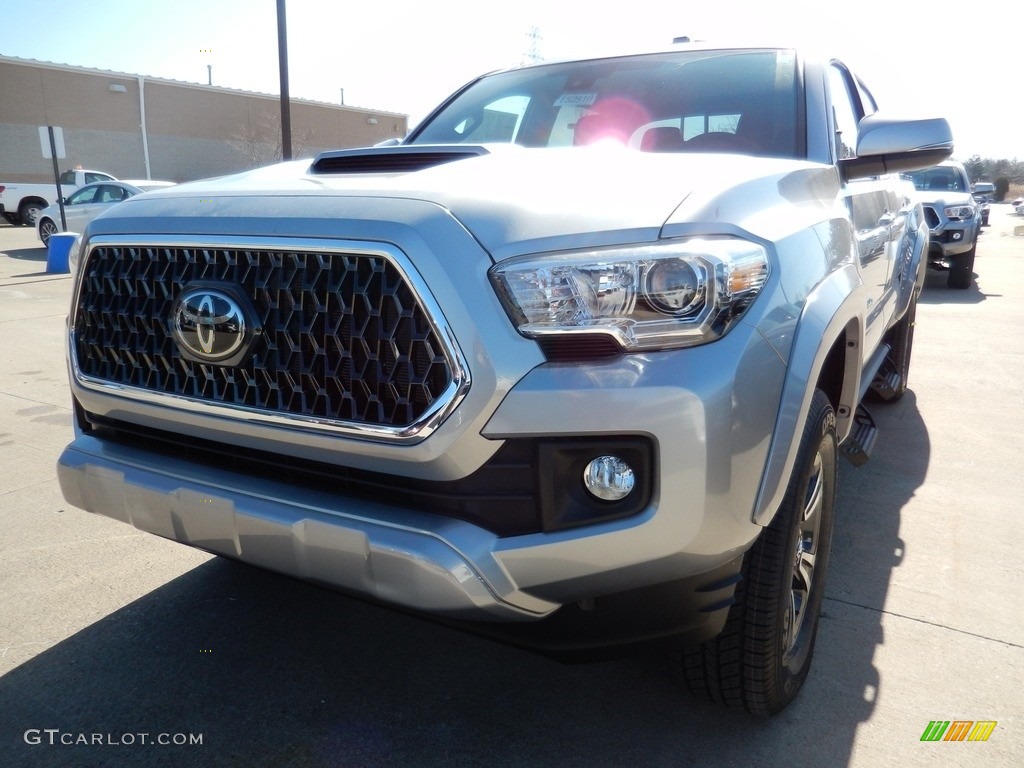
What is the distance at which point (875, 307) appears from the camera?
3248 millimetres

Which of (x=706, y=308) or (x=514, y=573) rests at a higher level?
(x=706, y=308)

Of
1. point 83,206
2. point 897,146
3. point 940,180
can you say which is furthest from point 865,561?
point 83,206

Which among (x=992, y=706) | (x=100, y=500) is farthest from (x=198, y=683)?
(x=992, y=706)

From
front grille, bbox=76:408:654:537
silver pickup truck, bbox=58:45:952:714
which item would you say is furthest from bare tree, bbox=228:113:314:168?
front grille, bbox=76:408:654:537

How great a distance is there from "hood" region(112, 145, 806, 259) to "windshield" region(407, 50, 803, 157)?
53cm

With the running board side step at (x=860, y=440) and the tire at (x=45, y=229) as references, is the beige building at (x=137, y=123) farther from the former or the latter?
the running board side step at (x=860, y=440)

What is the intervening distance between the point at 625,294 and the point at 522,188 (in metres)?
0.37

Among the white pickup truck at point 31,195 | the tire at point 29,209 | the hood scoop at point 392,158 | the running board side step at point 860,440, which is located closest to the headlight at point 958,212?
the running board side step at point 860,440

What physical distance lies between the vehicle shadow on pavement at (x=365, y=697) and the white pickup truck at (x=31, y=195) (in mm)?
24279

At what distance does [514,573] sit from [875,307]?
222cm

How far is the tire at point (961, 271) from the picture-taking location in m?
11.4

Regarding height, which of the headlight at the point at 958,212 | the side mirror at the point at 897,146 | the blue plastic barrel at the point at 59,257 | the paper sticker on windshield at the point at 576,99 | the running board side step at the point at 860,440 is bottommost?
the blue plastic barrel at the point at 59,257

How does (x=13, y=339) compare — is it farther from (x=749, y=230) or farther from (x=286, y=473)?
(x=749, y=230)

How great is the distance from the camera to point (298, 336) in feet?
6.02
